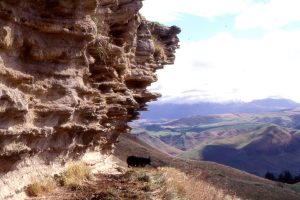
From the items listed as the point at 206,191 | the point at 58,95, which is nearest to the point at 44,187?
the point at 58,95

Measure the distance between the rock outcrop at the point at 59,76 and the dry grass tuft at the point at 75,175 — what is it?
0.37 m

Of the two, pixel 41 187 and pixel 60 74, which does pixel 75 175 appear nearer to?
pixel 41 187

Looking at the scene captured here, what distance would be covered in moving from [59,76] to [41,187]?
10.0 ft

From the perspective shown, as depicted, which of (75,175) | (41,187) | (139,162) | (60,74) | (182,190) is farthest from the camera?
(139,162)

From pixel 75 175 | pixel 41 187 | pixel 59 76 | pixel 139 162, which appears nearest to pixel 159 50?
pixel 139 162

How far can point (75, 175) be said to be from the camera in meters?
15.6

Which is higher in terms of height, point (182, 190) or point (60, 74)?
point (60, 74)

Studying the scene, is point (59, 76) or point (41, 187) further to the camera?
point (59, 76)

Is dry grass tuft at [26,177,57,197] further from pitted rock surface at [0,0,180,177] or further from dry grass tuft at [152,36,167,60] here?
dry grass tuft at [152,36,167,60]

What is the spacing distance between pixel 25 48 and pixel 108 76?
6.20 m

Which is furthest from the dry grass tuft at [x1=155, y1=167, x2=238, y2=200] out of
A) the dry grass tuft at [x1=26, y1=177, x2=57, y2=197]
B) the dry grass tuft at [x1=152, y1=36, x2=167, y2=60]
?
the dry grass tuft at [x1=152, y1=36, x2=167, y2=60]

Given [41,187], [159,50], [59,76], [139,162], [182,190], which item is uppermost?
[159,50]

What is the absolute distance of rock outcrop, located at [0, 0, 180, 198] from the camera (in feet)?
37.7

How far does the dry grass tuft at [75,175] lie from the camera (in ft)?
48.2
